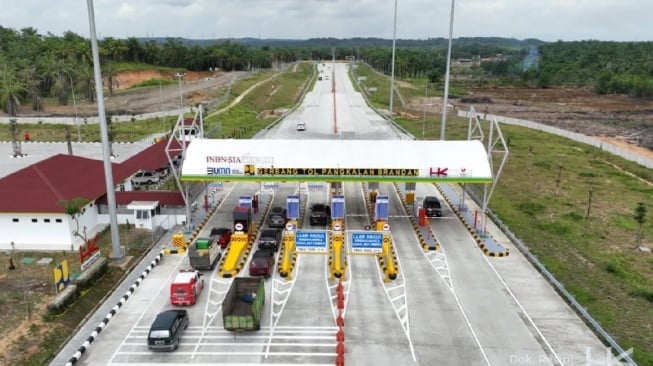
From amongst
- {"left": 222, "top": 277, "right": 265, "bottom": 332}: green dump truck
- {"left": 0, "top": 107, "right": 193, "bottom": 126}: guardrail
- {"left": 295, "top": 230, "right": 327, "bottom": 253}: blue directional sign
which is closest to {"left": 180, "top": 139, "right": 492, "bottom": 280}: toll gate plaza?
{"left": 295, "top": 230, "right": 327, "bottom": 253}: blue directional sign

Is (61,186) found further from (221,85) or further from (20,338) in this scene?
(221,85)

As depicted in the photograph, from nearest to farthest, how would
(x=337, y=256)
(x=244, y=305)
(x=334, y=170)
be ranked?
(x=244, y=305), (x=337, y=256), (x=334, y=170)

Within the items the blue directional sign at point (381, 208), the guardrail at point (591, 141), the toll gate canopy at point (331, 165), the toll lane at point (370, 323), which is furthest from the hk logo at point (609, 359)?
the guardrail at point (591, 141)

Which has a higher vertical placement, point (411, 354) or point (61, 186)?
point (61, 186)

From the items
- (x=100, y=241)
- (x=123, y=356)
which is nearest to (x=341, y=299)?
(x=123, y=356)

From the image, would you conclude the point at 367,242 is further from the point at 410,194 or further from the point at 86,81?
the point at 86,81

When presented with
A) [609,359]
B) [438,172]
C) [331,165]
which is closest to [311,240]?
[331,165]
